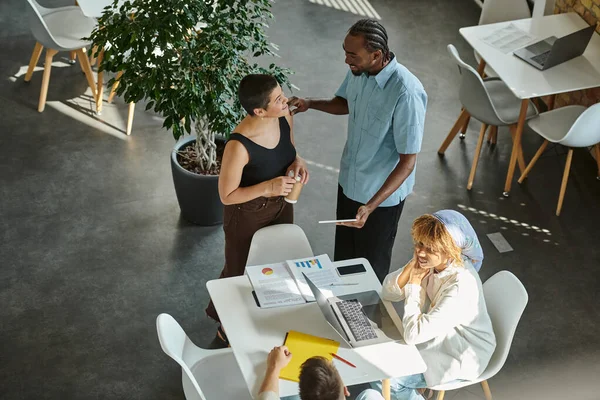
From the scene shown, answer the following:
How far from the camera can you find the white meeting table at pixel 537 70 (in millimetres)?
5340

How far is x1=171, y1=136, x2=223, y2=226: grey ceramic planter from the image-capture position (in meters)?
5.04

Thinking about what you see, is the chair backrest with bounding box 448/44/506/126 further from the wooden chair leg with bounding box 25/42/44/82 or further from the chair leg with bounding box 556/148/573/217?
the wooden chair leg with bounding box 25/42/44/82

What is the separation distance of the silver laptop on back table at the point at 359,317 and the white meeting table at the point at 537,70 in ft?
7.60

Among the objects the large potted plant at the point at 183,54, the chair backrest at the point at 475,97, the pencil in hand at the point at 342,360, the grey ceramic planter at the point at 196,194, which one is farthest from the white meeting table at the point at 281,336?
the chair backrest at the point at 475,97

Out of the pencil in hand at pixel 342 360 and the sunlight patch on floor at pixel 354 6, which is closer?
the pencil in hand at pixel 342 360

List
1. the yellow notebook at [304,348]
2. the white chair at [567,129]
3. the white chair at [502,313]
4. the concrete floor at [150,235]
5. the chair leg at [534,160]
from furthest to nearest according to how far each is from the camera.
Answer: the chair leg at [534,160]
the white chair at [567,129]
the concrete floor at [150,235]
the white chair at [502,313]
the yellow notebook at [304,348]

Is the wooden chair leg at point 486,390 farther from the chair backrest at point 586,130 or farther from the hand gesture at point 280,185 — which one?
the chair backrest at point 586,130

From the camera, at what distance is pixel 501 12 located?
6.25m

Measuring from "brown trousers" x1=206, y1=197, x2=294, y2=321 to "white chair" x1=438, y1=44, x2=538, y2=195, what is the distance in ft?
6.45

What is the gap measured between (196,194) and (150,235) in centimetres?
43

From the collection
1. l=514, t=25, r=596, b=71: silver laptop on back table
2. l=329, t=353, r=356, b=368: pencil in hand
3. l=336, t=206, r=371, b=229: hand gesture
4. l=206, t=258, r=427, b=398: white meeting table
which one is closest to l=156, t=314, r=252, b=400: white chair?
l=206, t=258, r=427, b=398: white meeting table

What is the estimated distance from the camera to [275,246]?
13.0 ft

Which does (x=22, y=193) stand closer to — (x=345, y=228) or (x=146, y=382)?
(x=146, y=382)

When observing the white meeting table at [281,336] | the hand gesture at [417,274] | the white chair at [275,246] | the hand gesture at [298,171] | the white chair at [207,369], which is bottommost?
the white chair at [207,369]
